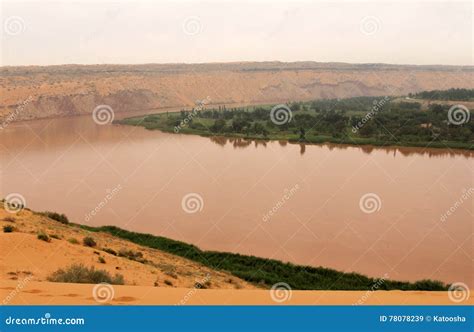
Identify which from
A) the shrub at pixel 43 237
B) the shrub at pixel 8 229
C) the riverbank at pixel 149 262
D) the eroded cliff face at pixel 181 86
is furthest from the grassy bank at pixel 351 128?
the shrub at pixel 43 237

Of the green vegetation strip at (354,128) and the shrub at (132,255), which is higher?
the green vegetation strip at (354,128)

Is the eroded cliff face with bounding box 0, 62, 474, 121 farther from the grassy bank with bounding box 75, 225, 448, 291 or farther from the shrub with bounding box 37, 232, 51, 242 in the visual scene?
the shrub with bounding box 37, 232, 51, 242

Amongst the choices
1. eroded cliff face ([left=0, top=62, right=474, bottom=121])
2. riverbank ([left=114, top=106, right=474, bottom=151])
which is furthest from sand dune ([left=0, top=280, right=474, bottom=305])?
eroded cliff face ([left=0, top=62, right=474, bottom=121])

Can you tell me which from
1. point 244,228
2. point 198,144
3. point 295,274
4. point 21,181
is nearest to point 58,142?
point 198,144

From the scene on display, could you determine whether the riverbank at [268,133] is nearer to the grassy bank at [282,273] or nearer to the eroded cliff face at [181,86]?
the eroded cliff face at [181,86]

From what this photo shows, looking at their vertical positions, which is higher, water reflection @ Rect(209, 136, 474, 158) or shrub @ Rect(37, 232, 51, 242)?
water reflection @ Rect(209, 136, 474, 158)
